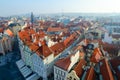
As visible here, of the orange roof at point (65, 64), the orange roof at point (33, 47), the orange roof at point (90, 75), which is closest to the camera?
the orange roof at point (90, 75)

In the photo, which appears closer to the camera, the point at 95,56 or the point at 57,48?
the point at 95,56

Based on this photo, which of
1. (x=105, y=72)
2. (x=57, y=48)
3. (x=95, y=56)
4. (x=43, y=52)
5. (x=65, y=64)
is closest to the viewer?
(x=105, y=72)

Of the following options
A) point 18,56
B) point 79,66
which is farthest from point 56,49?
point 18,56

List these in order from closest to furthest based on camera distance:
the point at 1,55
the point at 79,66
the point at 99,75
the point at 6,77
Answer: the point at 99,75, the point at 79,66, the point at 6,77, the point at 1,55

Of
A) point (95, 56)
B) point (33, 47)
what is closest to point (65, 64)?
point (95, 56)

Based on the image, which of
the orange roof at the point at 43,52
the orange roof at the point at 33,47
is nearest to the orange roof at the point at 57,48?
the orange roof at the point at 43,52

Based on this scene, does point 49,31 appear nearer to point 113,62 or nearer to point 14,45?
point 14,45

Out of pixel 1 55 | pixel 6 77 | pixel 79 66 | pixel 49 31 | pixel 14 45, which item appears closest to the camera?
pixel 79 66

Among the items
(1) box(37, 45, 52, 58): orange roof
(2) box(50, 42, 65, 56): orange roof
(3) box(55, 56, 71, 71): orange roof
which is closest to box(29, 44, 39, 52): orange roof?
(1) box(37, 45, 52, 58): orange roof

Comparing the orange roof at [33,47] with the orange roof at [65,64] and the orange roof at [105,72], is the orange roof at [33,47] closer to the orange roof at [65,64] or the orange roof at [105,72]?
the orange roof at [65,64]

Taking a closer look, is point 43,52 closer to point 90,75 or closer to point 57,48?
point 57,48

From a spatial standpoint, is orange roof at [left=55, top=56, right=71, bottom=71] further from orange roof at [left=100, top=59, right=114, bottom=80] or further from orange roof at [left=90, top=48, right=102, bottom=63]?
orange roof at [left=100, top=59, right=114, bottom=80]
